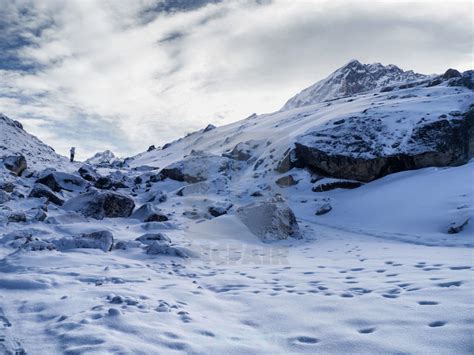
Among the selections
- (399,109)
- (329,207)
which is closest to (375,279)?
(329,207)

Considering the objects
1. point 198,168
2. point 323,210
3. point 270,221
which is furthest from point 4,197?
point 198,168

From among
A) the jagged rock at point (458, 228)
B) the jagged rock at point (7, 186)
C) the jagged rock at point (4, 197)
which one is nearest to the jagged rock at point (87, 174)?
the jagged rock at point (7, 186)

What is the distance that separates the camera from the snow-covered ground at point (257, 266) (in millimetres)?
4102

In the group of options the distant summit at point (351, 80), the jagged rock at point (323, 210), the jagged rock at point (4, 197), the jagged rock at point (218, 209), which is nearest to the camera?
the jagged rock at point (4, 197)

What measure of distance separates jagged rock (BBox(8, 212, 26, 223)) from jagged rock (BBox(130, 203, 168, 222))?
4.37m

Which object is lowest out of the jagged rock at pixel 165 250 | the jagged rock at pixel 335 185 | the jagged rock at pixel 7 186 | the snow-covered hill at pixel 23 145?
the jagged rock at pixel 165 250

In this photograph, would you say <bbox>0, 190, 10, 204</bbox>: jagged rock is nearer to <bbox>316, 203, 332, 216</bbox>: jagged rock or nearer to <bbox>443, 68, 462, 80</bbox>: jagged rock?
<bbox>316, 203, 332, 216</bbox>: jagged rock

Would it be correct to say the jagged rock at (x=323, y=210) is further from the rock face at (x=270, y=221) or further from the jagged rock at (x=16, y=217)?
the jagged rock at (x=16, y=217)

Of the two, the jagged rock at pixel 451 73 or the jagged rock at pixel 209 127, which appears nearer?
the jagged rock at pixel 451 73

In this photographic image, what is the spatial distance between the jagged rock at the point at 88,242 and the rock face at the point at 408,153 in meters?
14.4

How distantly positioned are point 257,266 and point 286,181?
1350cm

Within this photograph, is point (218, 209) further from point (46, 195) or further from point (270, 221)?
point (46, 195)

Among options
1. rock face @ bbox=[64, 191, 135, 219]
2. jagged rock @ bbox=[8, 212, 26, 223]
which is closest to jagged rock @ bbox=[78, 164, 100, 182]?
rock face @ bbox=[64, 191, 135, 219]

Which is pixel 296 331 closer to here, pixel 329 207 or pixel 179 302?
pixel 179 302
